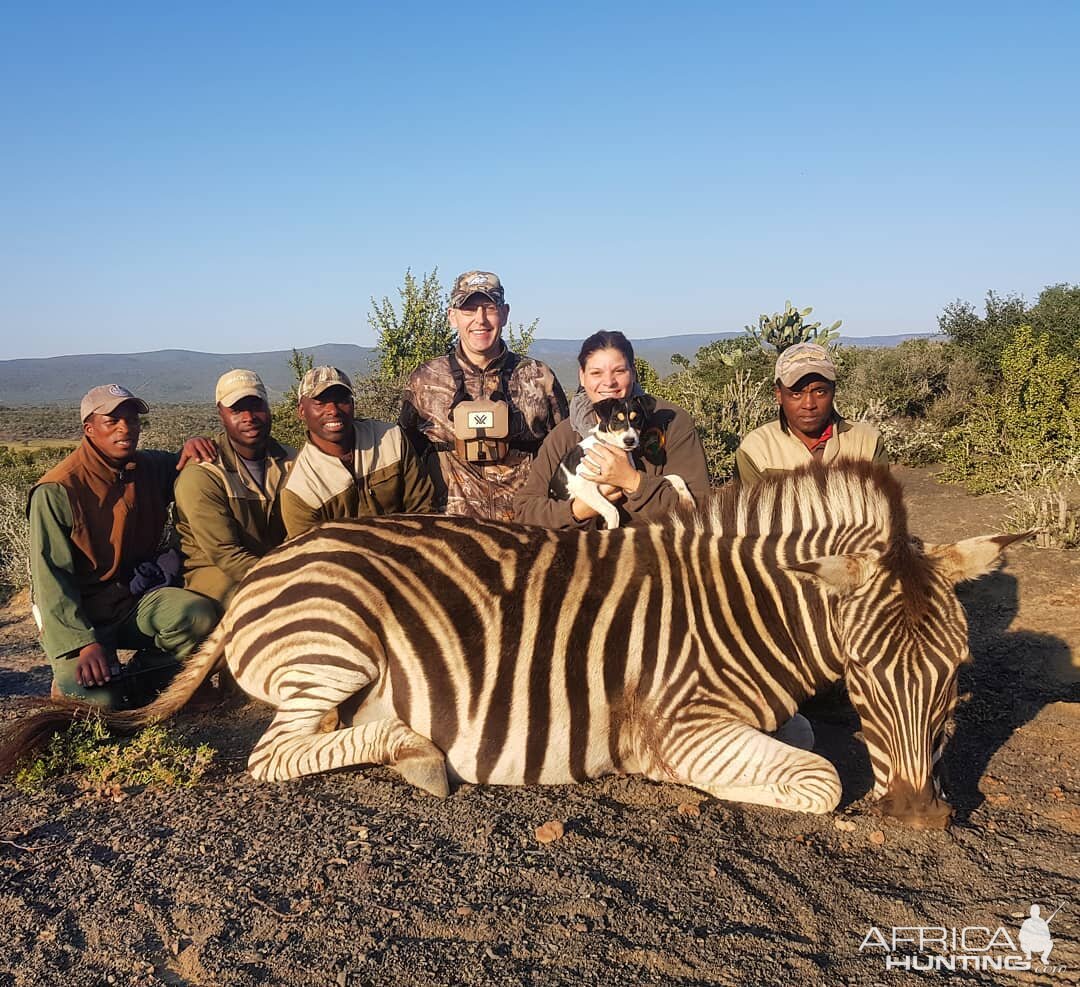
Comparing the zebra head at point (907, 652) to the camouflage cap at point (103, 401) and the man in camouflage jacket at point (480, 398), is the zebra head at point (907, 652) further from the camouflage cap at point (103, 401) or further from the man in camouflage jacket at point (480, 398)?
the camouflage cap at point (103, 401)

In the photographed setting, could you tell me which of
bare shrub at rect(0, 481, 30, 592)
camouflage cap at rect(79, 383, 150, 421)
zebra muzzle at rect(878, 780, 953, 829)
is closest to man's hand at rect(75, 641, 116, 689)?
camouflage cap at rect(79, 383, 150, 421)

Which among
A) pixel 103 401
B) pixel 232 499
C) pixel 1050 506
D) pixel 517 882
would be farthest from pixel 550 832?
pixel 1050 506

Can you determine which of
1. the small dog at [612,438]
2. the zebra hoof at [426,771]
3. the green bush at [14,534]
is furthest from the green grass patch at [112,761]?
the green bush at [14,534]

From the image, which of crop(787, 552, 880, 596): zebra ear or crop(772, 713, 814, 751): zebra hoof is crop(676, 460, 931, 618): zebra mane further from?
crop(772, 713, 814, 751): zebra hoof

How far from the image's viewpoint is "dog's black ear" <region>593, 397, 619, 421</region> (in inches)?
209

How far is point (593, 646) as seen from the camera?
4.08 metres

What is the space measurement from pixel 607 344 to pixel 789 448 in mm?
1450

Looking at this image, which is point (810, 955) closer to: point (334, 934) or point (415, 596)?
point (334, 934)

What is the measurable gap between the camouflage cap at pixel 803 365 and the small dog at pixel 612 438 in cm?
96

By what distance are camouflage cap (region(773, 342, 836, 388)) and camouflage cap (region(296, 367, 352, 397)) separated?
290 cm

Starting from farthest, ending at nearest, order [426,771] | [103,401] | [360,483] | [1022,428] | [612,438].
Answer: [1022,428], [360,483], [103,401], [612,438], [426,771]

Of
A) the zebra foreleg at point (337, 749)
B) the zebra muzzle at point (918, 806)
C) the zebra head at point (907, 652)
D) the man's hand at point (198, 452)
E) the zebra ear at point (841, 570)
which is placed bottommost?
the zebra muzzle at point (918, 806)

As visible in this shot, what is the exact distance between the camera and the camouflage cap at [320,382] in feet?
19.2

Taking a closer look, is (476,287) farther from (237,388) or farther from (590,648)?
(590,648)
